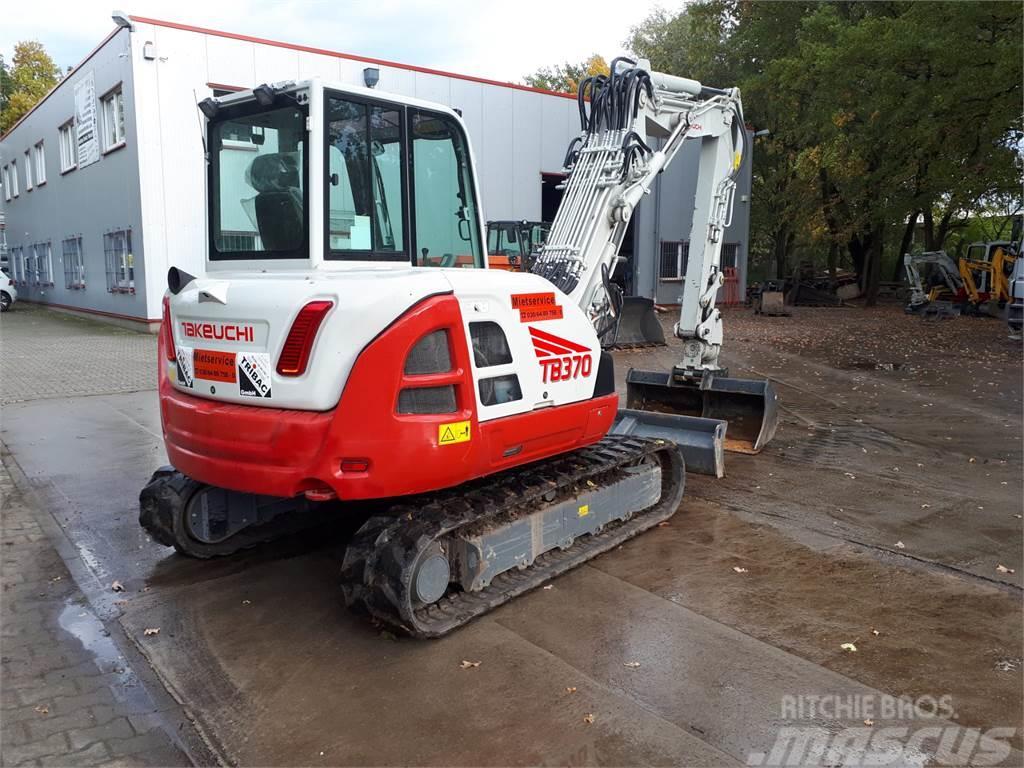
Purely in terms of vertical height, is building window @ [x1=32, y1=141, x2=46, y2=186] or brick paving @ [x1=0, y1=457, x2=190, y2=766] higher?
building window @ [x1=32, y1=141, x2=46, y2=186]

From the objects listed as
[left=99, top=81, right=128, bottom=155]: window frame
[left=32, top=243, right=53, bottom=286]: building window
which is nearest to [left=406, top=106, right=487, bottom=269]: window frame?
[left=99, top=81, right=128, bottom=155]: window frame

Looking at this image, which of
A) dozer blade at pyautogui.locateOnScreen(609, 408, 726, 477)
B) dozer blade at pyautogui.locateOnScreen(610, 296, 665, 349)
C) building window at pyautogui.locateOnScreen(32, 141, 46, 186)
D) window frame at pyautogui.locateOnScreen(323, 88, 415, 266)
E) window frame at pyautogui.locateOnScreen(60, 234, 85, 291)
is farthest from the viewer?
building window at pyautogui.locateOnScreen(32, 141, 46, 186)

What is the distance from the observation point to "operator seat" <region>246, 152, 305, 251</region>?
389 cm

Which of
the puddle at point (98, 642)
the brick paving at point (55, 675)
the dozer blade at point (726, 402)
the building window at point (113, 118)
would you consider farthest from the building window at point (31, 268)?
the puddle at point (98, 642)

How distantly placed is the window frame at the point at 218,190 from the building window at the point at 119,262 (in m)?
14.6

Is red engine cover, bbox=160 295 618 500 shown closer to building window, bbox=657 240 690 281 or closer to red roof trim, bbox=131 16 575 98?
red roof trim, bbox=131 16 575 98

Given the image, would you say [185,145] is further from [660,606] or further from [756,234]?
[756,234]

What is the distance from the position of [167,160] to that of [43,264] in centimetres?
1289

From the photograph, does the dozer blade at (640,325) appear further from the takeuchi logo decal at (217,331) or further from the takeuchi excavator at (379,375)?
the takeuchi logo decal at (217,331)

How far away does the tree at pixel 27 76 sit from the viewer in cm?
4075

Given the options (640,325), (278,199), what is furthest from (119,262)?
(278,199)

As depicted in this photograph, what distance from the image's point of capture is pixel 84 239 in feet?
68.9

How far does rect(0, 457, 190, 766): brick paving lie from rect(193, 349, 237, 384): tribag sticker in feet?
4.57

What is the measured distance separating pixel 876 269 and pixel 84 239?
24.4 meters
